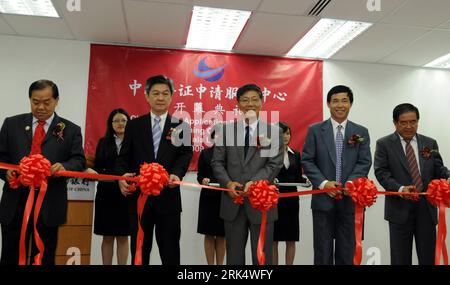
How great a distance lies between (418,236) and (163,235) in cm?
185

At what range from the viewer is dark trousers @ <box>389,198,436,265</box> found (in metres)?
2.82

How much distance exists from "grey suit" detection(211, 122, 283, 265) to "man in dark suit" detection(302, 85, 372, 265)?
308 mm

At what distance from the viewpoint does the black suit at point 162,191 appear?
2.33 metres

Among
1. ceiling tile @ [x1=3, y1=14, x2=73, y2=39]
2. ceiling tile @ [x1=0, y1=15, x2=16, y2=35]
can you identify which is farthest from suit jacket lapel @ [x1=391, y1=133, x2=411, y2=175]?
ceiling tile @ [x1=0, y1=15, x2=16, y2=35]

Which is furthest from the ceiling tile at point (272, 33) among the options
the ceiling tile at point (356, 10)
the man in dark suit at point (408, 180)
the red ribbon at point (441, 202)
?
the red ribbon at point (441, 202)

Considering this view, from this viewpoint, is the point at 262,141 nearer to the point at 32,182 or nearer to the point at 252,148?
the point at 252,148

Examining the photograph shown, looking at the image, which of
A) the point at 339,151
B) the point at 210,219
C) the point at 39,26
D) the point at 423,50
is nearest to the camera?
the point at 339,151

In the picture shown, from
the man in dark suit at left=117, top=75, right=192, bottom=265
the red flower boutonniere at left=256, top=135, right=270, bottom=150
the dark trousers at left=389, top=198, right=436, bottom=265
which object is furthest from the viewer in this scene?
the dark trousers at left=389, top=198, right=436, bottom=265

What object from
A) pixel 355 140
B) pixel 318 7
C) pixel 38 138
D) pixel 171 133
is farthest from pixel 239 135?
pixel 318 7

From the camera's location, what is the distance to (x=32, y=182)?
2.04 meters

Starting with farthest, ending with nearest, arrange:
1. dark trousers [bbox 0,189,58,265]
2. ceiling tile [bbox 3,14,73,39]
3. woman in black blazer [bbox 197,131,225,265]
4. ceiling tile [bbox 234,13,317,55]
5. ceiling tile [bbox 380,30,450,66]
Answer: ceiling tile [bbox 380,30,450,66]
ceiling tile [bbox 3,14,73,39]
ceiling tile [bbox 234,13,317,55]
woman in black blazer [bbox 197,131,225,265]
dark trousers [bbox 0,189,58,265]

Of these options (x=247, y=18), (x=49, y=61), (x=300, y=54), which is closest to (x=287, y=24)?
(x=247, y=18)

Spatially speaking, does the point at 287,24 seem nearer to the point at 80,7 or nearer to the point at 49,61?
the point at 80,7

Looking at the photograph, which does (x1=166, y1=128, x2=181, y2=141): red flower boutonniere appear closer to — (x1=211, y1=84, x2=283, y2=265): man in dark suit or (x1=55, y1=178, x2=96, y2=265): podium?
(x1=211, y1=84, x2=283, y2=265): man in dark suit
